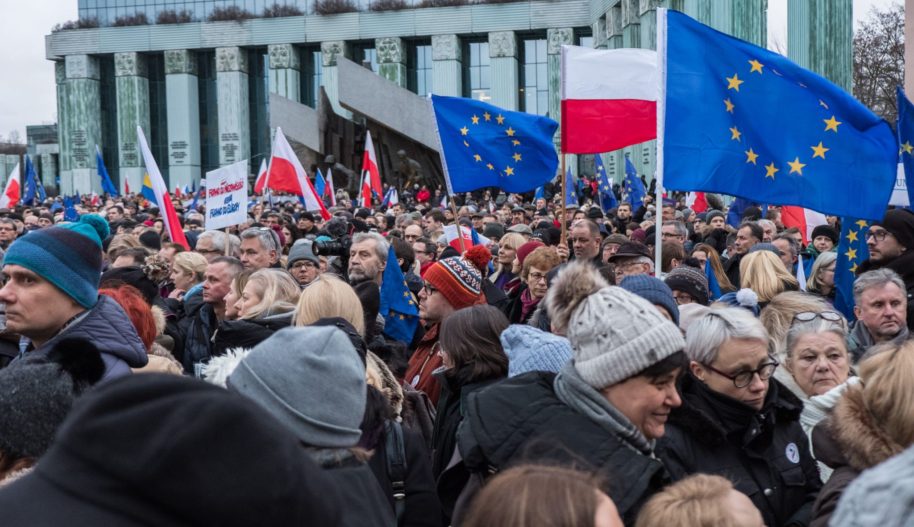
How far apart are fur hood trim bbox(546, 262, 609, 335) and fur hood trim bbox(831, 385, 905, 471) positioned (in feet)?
2.20

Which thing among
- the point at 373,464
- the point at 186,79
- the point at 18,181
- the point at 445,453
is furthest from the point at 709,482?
the point at 186,79

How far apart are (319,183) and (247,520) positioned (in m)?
21.4

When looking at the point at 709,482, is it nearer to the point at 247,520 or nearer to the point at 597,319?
the point at 597,319

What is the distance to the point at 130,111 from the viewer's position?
5366 cm

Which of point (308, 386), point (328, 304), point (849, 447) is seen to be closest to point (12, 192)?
point (328, 304)

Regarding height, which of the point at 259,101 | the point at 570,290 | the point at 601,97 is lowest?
the point at 570,290

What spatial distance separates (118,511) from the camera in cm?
126

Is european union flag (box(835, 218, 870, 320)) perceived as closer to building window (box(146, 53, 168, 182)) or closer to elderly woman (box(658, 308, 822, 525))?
elderly woman (box(658, 308, 822, 525))

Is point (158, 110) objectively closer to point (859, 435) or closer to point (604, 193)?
point (604, 193)

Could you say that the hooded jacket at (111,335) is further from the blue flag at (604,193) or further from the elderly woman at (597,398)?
the blue flag at (604,193)

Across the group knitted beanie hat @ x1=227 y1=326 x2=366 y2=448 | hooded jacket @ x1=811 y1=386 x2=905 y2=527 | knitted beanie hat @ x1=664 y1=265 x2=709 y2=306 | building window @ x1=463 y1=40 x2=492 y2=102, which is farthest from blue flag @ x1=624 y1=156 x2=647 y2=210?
building window @ x1=463 y1=40 x2=492 y2=102

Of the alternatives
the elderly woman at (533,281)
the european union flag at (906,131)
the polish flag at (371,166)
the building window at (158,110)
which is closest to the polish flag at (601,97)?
the elderly woman at (533,281)

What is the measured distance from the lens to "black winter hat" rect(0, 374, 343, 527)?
125 cm

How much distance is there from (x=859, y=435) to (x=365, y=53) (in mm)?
52178
